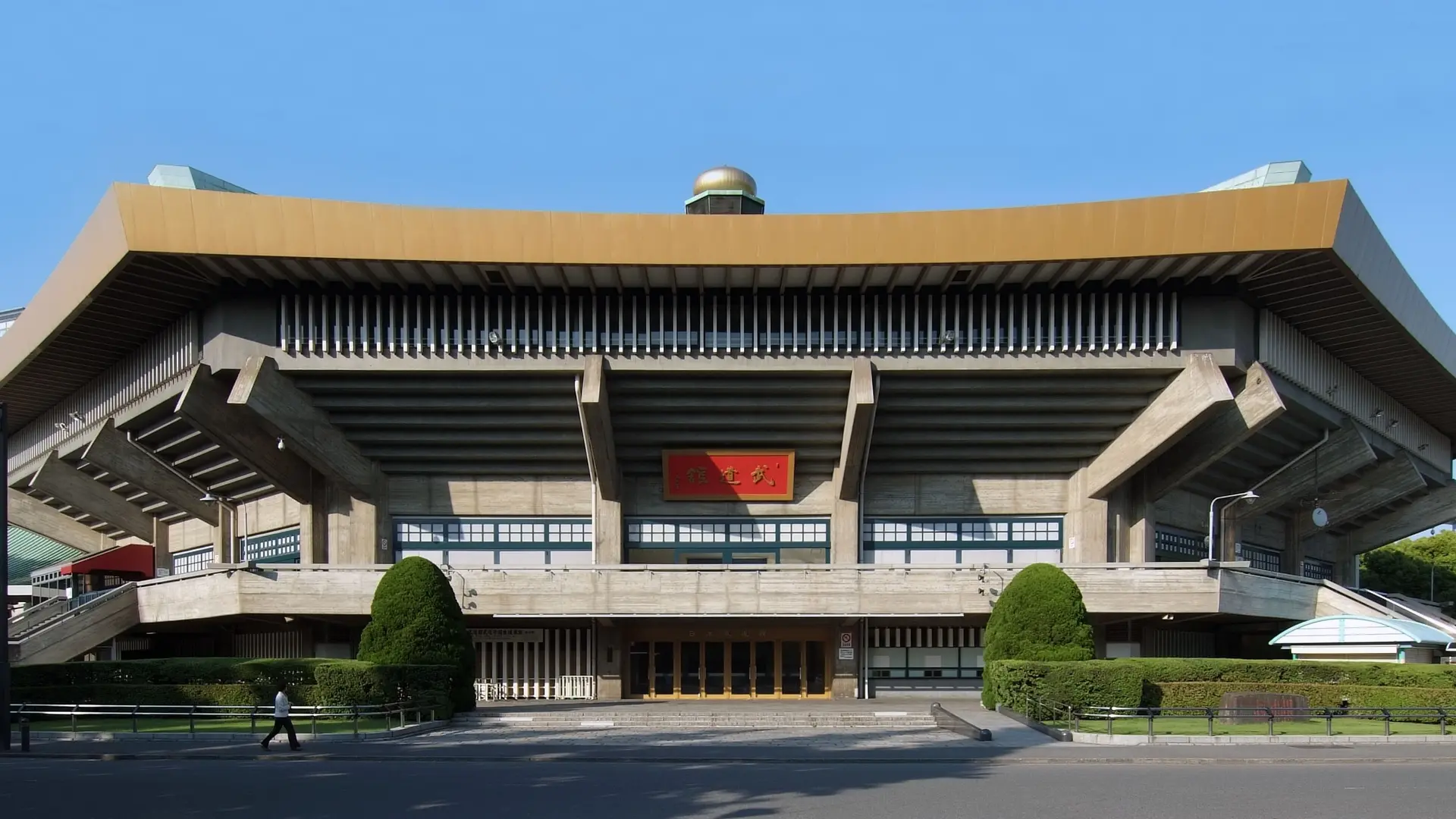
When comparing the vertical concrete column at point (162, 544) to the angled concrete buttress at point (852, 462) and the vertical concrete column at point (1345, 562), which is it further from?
the vertical concrete column at point (1345, 562)

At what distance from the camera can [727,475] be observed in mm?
41406

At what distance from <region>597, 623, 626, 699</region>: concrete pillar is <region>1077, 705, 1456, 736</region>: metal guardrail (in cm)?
1538

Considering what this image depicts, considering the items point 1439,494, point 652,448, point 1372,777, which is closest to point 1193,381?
point 652,448

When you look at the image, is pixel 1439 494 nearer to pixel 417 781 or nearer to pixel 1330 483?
pixel 1330 483

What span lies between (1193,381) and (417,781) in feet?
82.2

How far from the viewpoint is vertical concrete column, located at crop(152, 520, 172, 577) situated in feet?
172

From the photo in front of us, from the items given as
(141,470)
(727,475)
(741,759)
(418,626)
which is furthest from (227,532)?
(741,759)

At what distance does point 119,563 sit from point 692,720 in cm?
2683

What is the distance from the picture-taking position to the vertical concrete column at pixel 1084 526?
40.3 m

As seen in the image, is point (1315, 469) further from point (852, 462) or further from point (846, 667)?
point (846, 667)

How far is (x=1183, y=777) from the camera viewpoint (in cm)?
1920

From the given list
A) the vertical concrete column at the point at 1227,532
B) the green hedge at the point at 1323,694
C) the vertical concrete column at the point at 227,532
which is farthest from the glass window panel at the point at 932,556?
the vertical concrete column at the point at 227,532

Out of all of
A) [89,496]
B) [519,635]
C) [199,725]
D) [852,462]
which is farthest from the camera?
[89,496]

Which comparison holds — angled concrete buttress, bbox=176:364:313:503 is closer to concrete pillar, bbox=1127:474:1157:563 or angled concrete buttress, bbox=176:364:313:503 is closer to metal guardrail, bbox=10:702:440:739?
metal guardrail, bbox=10:702:440:739
